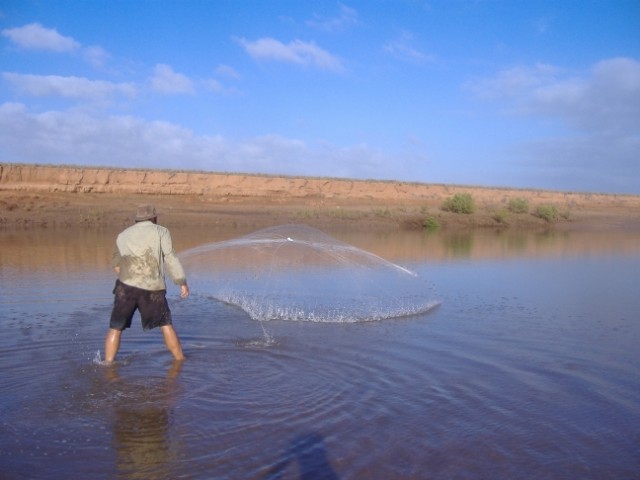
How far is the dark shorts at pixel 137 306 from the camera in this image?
6859 mm

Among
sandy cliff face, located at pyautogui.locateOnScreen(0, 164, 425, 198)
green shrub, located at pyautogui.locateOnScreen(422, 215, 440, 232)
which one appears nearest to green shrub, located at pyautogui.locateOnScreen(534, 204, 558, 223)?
green shrub, located at pyautogui.locateOnScreen(422, 215, 440, 232)

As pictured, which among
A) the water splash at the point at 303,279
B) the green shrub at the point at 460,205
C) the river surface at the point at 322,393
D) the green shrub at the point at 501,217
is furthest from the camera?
the green shrub at the point at 460,205

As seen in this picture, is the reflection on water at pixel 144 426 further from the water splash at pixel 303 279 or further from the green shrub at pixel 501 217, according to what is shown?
the green shrub at pixel 501 217

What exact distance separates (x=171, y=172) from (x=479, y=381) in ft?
125

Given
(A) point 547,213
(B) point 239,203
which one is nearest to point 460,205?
(A) point 547,213

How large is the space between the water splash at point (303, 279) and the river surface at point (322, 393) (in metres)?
0.47

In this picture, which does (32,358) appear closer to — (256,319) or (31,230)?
(256,319)

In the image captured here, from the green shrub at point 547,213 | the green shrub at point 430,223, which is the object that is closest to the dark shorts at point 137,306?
the green shrub at point 430,223

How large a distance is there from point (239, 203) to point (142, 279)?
32.3m

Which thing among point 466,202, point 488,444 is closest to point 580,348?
point 488,444

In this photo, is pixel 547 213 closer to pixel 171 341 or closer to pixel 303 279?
pixel 303 279

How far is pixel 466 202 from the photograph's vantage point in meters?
40.3

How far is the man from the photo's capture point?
22.6 ft

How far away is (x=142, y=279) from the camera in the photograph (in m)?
6.91
